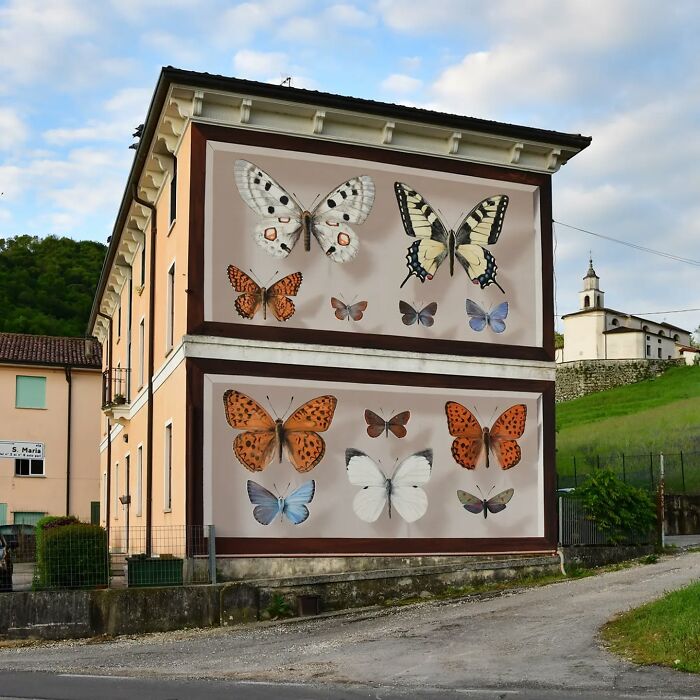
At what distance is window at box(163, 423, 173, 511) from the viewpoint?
21078mm

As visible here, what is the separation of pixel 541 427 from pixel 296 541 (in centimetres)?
593

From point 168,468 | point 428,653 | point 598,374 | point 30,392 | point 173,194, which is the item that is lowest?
point 428,653

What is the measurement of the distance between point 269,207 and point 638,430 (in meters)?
46.9

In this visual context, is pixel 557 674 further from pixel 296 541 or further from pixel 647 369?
pixel 647 369

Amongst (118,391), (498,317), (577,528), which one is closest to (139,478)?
(118,391)

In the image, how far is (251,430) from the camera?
19.6 metres

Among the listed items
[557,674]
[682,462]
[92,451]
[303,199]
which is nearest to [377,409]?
[303,199]

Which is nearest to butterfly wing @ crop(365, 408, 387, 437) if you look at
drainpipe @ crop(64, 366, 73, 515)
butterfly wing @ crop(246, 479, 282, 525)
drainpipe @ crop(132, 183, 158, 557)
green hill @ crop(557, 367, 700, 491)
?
butterfly wing @ crop(246, 479, 282, 525)

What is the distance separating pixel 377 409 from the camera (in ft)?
68.1

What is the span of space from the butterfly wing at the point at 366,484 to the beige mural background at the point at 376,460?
0.11 m

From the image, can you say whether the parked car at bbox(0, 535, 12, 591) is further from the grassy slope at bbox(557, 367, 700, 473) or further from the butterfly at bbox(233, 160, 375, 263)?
the grassy slope at bbox(557, 367, 700, 473)

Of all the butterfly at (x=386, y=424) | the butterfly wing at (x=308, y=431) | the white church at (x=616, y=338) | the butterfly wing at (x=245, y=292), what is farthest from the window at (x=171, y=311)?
the white church at (x=616, y=338)

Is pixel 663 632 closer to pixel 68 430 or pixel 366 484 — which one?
pixel 366 484

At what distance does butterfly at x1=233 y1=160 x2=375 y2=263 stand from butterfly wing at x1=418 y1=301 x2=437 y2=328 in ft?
5.99
